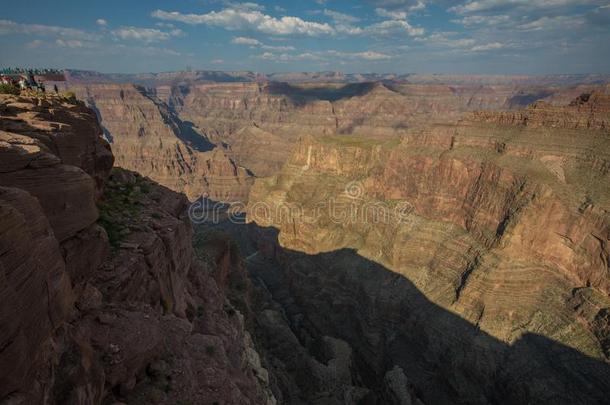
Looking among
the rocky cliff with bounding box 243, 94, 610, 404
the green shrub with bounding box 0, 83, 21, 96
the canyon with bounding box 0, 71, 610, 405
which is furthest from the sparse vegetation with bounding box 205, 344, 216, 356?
the rocky cliff with bounding box 243, 94, 610, 404

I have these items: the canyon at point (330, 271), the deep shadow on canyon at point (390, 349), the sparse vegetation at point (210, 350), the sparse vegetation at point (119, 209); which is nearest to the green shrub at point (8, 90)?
the canyon at point (330, 271)

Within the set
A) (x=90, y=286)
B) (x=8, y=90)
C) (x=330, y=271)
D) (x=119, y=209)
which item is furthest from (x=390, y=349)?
(x=8, y=90)

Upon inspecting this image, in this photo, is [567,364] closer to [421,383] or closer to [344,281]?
[421,383]

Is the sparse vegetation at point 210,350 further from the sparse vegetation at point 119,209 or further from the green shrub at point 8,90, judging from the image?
the green shrub at point 8,90

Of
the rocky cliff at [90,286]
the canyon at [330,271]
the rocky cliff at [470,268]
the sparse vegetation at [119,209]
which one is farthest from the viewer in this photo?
the rocky cliff at [470,268]

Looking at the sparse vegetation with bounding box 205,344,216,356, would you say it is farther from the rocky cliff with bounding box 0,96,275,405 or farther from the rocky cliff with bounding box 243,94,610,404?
the rocky cliff with bounding box 243,94,610,404

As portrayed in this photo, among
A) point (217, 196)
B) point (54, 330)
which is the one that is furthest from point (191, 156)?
point (54, 330)

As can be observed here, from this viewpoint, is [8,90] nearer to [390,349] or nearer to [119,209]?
[119,209]
